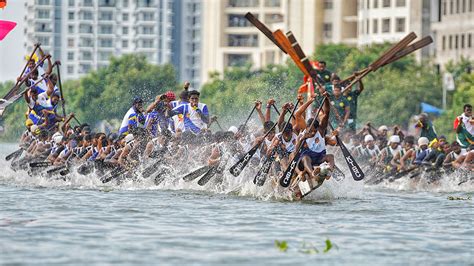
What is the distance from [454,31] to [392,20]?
12.2m

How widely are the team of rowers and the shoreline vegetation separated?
15070 millimetres

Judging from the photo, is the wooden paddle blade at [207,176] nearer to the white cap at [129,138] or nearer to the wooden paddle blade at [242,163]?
the wooden paddle blade at [242,163]

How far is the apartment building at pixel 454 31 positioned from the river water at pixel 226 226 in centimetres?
6687

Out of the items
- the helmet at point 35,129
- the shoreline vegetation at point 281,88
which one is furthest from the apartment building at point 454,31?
the helmet at point 35,129

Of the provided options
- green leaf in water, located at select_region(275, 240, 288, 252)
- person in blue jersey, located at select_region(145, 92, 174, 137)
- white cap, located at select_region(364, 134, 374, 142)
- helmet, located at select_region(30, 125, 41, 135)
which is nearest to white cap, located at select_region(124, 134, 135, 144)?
person in blue jersey, located at select_region(145, 92, 174, 137)

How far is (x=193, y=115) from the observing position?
35.7 meters

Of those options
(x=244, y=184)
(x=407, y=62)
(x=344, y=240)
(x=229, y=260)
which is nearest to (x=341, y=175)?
(x=244, y=184)

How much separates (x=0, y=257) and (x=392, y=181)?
63.0ft

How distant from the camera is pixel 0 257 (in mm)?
21000

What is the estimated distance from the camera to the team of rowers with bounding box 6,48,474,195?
3023 cm

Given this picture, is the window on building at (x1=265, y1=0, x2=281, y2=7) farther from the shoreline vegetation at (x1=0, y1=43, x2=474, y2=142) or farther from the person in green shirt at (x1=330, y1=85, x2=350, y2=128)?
the person in green shirt at (x1=330, y1=85, x2=350, y2=128)

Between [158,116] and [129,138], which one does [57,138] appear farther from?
[158,116]

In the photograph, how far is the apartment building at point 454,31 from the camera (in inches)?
3957

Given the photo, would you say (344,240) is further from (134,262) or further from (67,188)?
(67,188)
